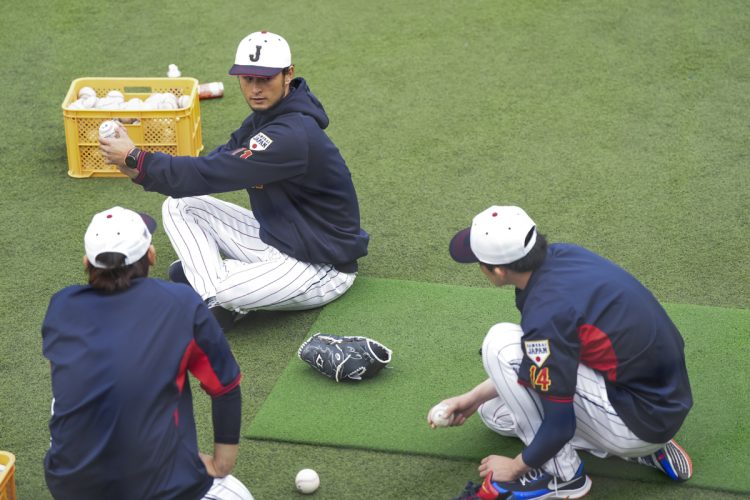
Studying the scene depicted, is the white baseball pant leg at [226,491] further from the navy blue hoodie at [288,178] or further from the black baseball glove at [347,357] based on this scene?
the navy blue hoodie at [288,178]

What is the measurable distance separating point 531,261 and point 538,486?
817mm

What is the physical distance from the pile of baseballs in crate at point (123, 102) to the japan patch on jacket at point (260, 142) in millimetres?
1476

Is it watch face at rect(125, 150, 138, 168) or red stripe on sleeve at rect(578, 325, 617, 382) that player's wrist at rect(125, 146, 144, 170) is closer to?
watch face at rect(125, 150, 138, 168)

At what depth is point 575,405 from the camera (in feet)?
11.7

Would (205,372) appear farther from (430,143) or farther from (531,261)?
(430,143)

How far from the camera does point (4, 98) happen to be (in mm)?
6871

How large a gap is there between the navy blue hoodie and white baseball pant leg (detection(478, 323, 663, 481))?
1366mm

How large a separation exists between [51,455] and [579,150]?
4.09 meters

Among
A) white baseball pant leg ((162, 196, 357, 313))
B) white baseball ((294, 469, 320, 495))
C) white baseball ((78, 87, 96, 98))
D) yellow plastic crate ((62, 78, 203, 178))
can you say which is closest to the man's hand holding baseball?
white baseball pant leg ((162, 196, 357, 313))

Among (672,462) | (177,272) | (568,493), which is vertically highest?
(672,462)

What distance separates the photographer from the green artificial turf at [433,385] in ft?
12.8

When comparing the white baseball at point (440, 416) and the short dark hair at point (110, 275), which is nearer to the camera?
the short dark hair at point (110, 275)

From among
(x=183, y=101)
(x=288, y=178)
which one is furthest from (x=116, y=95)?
(x=288, y=178)

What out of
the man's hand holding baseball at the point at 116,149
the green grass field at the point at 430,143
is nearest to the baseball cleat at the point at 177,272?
the green grass field at the point at 430,143
